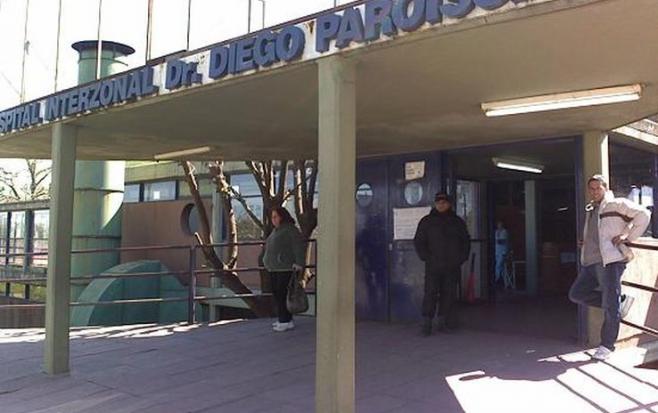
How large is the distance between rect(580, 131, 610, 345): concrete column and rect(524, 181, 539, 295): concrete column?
483cm

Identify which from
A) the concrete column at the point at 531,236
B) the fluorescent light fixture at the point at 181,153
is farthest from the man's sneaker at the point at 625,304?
the concrete column at the point at 531,236

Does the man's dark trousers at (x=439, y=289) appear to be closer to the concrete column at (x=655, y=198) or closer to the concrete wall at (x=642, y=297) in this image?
the concrete wall at (x=642, y=297)

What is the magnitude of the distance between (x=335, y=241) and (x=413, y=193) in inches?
166

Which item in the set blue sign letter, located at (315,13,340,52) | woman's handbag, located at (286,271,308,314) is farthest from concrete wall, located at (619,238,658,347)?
blue sign letter, located at (315,13,340,52)

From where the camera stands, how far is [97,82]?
596 centimetres

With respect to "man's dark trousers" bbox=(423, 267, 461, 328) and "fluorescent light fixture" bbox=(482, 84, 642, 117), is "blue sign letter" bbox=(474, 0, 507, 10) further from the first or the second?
"man's dark trousers" bbox=(423, 267, 461, 328)

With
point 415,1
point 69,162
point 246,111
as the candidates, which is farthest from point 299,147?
point 415,1

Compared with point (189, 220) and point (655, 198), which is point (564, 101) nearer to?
point (655, 198)

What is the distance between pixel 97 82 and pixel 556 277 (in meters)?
9.11

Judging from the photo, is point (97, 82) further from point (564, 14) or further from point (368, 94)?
point (564, 14)

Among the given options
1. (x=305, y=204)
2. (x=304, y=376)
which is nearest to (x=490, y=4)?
(x=304, y=376)

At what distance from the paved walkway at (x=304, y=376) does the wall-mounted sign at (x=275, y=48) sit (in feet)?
8.17

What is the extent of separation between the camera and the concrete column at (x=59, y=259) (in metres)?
6.21

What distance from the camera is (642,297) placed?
690 cm
